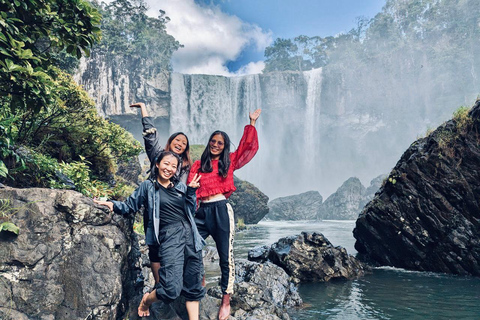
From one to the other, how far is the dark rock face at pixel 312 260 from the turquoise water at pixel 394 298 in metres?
0.28

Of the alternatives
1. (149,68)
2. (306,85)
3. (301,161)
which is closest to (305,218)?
(301,161)

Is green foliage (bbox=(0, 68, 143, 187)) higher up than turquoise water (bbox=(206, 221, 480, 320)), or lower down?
higher up

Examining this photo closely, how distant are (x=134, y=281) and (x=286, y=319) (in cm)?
240

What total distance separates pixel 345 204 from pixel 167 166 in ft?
124

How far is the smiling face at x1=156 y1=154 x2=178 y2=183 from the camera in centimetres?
303

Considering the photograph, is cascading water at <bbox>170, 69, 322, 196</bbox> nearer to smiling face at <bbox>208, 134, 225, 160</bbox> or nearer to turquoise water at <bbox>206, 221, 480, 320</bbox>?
turquoise water at <bbox>206, 221, 480, 320</bbox>

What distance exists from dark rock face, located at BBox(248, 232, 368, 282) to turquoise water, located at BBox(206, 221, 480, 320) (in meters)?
0.28

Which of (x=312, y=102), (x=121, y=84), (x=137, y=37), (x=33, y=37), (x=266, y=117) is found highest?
(x=137, y=37)

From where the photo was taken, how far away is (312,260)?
735cm

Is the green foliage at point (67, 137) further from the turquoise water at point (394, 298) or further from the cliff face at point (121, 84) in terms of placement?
the cliff face at point (121, 84)

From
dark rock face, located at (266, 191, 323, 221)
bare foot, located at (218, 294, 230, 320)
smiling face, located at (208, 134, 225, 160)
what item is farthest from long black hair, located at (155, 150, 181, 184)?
dark rock face, located at (266, 191, 323, 221)

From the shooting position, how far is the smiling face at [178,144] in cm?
341

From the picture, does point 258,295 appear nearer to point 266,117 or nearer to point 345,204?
point 345,204

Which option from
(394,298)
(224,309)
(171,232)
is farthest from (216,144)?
(394,298)
